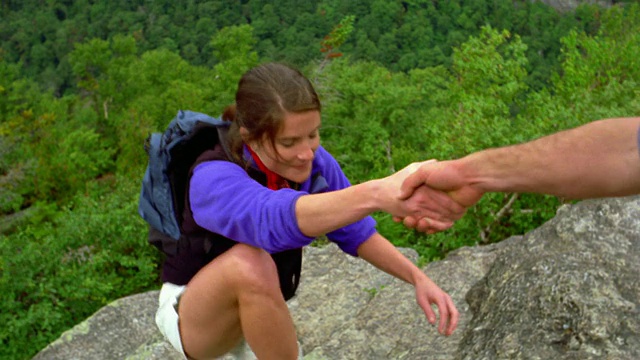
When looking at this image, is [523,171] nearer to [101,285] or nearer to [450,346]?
[450,346]

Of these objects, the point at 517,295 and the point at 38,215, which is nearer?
the point at 517,295

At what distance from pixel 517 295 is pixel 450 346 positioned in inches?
21.4

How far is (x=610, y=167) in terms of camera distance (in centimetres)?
191

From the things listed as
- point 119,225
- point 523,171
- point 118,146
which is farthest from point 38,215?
point 523,171

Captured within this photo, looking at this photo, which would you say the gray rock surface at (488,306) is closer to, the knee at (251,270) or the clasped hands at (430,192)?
the clasped hands at (430,192)

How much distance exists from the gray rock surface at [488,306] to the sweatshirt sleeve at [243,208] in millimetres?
1294

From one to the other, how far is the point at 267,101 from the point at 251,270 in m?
0.69

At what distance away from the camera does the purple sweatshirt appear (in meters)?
2.31

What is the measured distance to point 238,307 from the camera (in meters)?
2.76

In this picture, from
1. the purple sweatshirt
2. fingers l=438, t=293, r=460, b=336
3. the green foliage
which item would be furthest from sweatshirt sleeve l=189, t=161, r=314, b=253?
the green foliage

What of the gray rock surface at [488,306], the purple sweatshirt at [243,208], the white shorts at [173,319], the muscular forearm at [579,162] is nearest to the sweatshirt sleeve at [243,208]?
the purple sweatshirt at [243,208]

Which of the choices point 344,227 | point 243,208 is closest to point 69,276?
point 344,227

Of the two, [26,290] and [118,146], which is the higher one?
[26,290]

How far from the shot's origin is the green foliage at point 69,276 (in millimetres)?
7723
